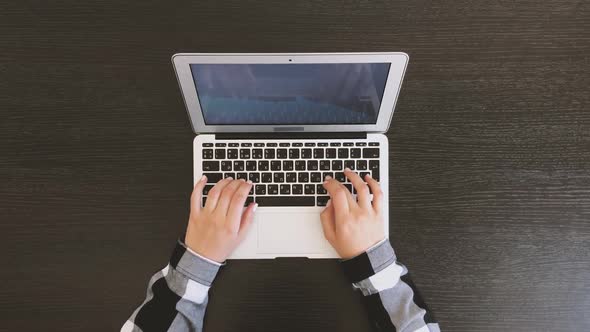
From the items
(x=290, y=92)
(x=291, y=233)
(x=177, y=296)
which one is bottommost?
(x=177, y=296)

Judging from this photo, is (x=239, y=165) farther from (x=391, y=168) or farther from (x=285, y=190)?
(x=391, y=168)

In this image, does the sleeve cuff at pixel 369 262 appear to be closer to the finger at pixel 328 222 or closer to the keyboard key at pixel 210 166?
the finger at pixel 328 222

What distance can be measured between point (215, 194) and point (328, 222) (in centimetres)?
21

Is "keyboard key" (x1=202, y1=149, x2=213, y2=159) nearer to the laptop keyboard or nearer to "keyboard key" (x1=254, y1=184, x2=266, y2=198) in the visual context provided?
the laptop keyboard

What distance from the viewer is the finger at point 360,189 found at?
717mm

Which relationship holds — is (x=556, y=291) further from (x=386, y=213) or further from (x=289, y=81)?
(x=289, y=81)

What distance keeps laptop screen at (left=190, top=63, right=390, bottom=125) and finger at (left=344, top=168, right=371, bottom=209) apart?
10 cm

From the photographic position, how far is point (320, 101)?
Result: 0.68 m

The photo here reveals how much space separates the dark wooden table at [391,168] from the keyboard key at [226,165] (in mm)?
76

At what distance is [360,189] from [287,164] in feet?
0.46

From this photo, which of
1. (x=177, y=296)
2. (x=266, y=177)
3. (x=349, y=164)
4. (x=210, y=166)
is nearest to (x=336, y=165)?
(x=349, y=164)

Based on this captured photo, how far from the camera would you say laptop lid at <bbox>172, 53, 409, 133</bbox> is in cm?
60

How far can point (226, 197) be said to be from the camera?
0.71m

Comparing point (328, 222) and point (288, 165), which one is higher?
point (288, 165)
